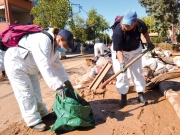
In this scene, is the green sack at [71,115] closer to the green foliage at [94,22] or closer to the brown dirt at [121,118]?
the brown dirt at [121,118]

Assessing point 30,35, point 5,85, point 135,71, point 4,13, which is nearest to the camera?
point 30,35

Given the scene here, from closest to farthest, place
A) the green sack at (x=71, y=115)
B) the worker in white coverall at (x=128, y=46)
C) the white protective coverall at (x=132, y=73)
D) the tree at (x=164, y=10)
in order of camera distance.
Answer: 1. the green sack at (x=71, y=115)
2. the worker in white coverall at (x=128, y=46)
3. the white protective coverall at (x=132, y=73)
4. the tree at (x=164, y=10)

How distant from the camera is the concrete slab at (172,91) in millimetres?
3054

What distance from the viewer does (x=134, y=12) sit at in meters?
2.87

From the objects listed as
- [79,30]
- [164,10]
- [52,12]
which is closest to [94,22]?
[79,30]

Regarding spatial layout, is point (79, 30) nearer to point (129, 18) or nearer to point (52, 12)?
point (52, 12)

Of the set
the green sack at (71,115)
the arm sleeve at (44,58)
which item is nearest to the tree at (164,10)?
the green sack at (71,115)

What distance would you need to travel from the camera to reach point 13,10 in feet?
60.7

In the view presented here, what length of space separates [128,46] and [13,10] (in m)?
17.9

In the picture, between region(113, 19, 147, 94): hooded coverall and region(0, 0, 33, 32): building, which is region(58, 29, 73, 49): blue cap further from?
region(0, 0, 33, 32): building

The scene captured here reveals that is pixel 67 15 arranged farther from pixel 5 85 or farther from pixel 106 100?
pixel 106 100

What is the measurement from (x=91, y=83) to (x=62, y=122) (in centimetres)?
226

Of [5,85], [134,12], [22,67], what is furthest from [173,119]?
[5,85]

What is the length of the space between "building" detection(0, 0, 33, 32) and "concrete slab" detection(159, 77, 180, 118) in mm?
15263
